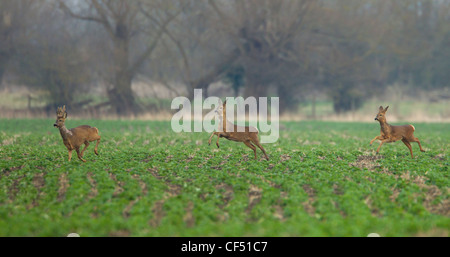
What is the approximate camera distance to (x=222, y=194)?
1072 cm

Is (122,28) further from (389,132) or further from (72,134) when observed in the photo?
(389,132)

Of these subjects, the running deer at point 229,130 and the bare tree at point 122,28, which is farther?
the bare tree at point 122,28

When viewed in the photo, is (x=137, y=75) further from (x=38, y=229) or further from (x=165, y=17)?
(x=38, y=229)

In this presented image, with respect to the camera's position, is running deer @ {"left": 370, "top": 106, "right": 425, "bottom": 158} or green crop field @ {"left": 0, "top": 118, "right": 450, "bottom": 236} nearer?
green crop field @ {"left": 0, "top": 118, "right": 450, "bottom": 236}

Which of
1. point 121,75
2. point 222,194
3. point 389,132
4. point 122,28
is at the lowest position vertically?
point 222,194

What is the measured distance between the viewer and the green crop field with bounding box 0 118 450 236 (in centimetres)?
852

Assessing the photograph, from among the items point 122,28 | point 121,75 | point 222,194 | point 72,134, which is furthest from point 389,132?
point 122,28

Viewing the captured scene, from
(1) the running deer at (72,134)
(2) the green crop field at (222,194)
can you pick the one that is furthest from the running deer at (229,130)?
(1) the running deer at (72,134)

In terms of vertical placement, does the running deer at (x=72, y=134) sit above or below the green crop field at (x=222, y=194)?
above

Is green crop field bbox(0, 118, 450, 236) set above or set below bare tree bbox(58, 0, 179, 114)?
below

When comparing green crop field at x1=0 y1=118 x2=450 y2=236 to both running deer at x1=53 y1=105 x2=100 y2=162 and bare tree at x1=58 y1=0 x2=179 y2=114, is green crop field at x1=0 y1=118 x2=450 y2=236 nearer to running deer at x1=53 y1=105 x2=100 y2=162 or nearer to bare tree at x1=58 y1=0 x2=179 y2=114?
running deer at x1=53 y1=105 x2=100 y2=162

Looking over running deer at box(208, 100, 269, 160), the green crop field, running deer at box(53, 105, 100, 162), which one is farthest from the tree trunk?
running deer at box(208, 100, 269, 160)

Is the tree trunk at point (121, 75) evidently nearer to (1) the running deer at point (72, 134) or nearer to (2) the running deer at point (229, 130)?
(1) the running deer at point (72, 134)

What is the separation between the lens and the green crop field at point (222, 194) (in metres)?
8.52
